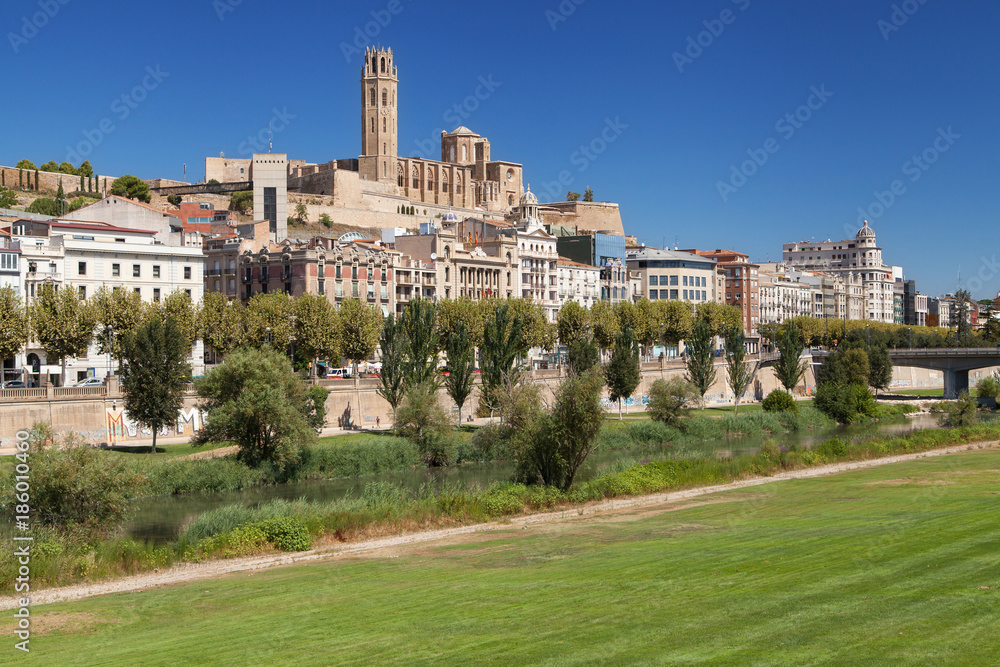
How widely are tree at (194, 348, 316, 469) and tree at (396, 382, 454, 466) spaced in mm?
7264

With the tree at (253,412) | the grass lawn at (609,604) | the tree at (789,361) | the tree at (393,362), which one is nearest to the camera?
the grass lawn at (609,604)

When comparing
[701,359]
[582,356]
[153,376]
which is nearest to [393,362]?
[153,376]

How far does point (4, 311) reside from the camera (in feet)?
185

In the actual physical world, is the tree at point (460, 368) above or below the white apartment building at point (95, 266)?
below

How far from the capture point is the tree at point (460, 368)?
67.8 m

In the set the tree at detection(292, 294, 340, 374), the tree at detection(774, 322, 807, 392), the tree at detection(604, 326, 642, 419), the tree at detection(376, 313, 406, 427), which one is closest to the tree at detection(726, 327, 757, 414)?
the tree at detection(774, 322, 807, 392)

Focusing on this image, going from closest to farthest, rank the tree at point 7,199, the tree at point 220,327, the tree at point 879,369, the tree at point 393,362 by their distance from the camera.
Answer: the tree at point 393,362
the tree at point 220,327
the tree at point 879,369
the tree at point 7,199

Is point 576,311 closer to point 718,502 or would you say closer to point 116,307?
point 116,307

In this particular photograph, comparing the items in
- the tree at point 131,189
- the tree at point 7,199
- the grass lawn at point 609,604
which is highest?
the tree at point 131,189

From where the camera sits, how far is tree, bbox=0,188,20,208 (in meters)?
114

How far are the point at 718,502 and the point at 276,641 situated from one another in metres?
22.5

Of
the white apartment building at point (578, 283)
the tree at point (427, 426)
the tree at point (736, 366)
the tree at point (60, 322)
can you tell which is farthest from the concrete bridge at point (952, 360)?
the tree at point (60, 322)

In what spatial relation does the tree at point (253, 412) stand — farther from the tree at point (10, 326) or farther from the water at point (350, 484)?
the tree at point (10, 326)

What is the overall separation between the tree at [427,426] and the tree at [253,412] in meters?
7.26
